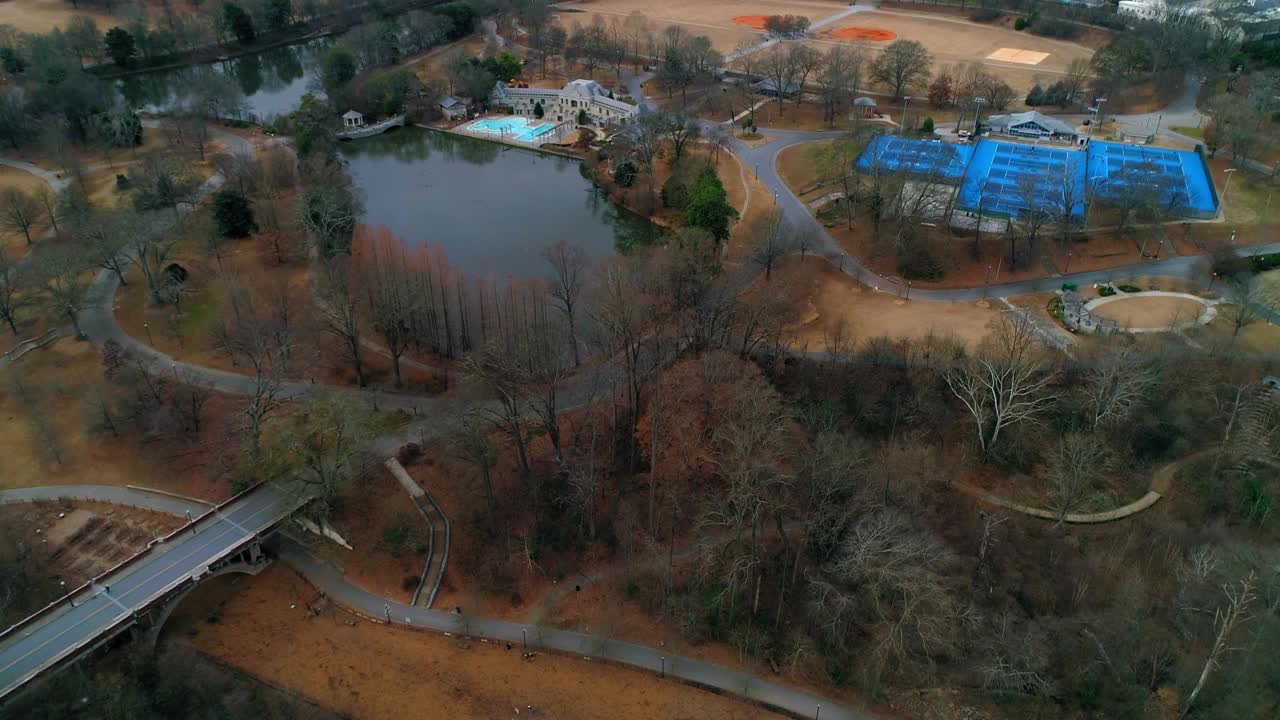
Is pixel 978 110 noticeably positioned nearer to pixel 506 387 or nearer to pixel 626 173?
pixel 626 173

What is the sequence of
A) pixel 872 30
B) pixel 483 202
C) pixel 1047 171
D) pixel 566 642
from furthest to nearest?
1. pixel 872 30
2. pixel 483 202
3. pixel 1047 171
4. pixel 566 642

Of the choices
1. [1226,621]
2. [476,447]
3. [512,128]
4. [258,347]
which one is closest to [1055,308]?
[1226,621]

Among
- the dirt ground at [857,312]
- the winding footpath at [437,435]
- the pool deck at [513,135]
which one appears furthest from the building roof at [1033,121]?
the pool deck at [513,135]

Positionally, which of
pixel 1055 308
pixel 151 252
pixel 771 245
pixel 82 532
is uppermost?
pixel 771 245

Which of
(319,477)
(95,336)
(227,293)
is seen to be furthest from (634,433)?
(95,336)

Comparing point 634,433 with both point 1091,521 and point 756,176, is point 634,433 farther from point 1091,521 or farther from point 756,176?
point 756,176

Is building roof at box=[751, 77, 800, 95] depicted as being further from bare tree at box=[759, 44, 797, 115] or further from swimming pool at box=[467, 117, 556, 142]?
swimming pool at box=[467, 117, 556, 142]

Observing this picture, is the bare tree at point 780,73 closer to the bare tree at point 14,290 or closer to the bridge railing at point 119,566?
the bare tree at point 14,290
